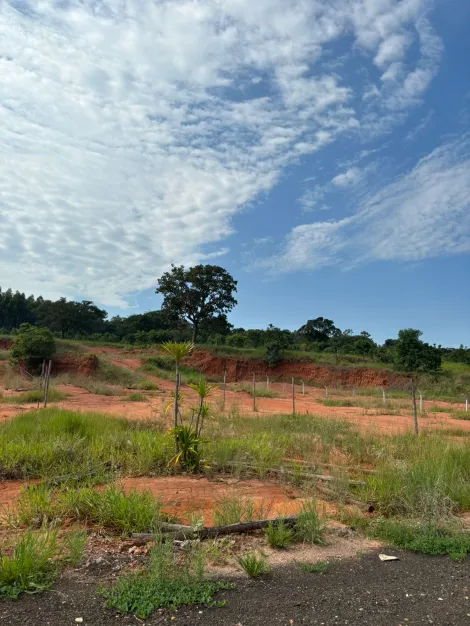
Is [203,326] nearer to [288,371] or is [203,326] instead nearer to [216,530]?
[288,371]

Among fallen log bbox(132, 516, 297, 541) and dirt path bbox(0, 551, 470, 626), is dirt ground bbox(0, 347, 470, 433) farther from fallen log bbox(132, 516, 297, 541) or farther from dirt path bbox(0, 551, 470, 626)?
dirt path bbox(0, 551, 470, 626)

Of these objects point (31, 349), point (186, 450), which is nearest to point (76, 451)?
point (186, 450)

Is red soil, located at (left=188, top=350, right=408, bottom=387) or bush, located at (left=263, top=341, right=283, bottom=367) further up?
bush, located at (left=263, top=341, right=283, bottom=367)

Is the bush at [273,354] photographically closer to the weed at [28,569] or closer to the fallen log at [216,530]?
the fallen log at [216,530]

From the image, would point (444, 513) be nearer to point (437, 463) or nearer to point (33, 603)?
point (437, 463)

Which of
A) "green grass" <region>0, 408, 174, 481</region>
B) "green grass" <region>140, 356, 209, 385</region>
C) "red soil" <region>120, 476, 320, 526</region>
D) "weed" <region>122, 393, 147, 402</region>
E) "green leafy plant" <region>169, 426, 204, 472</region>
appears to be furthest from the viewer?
"green grass" <region>140, 356, 209, 385</region>

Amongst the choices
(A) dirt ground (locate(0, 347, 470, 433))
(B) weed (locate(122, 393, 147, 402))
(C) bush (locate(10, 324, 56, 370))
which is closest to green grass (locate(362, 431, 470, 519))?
(A) dirt ground (locate(0, 347, 470, 433))

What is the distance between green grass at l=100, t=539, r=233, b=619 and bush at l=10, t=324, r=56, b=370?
26.7 meters

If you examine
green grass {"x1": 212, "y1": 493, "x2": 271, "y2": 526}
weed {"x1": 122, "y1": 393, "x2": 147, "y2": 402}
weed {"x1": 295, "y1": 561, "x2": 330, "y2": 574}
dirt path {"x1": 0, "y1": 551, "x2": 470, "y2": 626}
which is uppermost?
weed {"x1": 122, "y1": 393, "x2": 147, "y2": 402}

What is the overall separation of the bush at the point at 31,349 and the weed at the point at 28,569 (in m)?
26.4

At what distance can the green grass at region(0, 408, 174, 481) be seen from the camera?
6492 millimetres

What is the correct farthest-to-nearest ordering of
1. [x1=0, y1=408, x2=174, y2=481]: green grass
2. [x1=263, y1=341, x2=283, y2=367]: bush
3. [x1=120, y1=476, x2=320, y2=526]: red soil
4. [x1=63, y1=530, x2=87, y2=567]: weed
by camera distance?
[x1=263, y1=341, x2=283, y2=367]: bush
[x1=0, y1=408, x2=174, y2=481]: green grass
[x1=120, y1=476, x2=320, y2=526]: red soil
[x1=63, y1=530, x2=87, y2=567]: weed

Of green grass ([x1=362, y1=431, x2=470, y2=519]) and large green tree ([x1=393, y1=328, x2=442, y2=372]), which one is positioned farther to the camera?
large green tree ([x1=393, y1=328, x2=442, y2=372])

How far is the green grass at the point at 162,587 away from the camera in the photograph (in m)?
3.08
